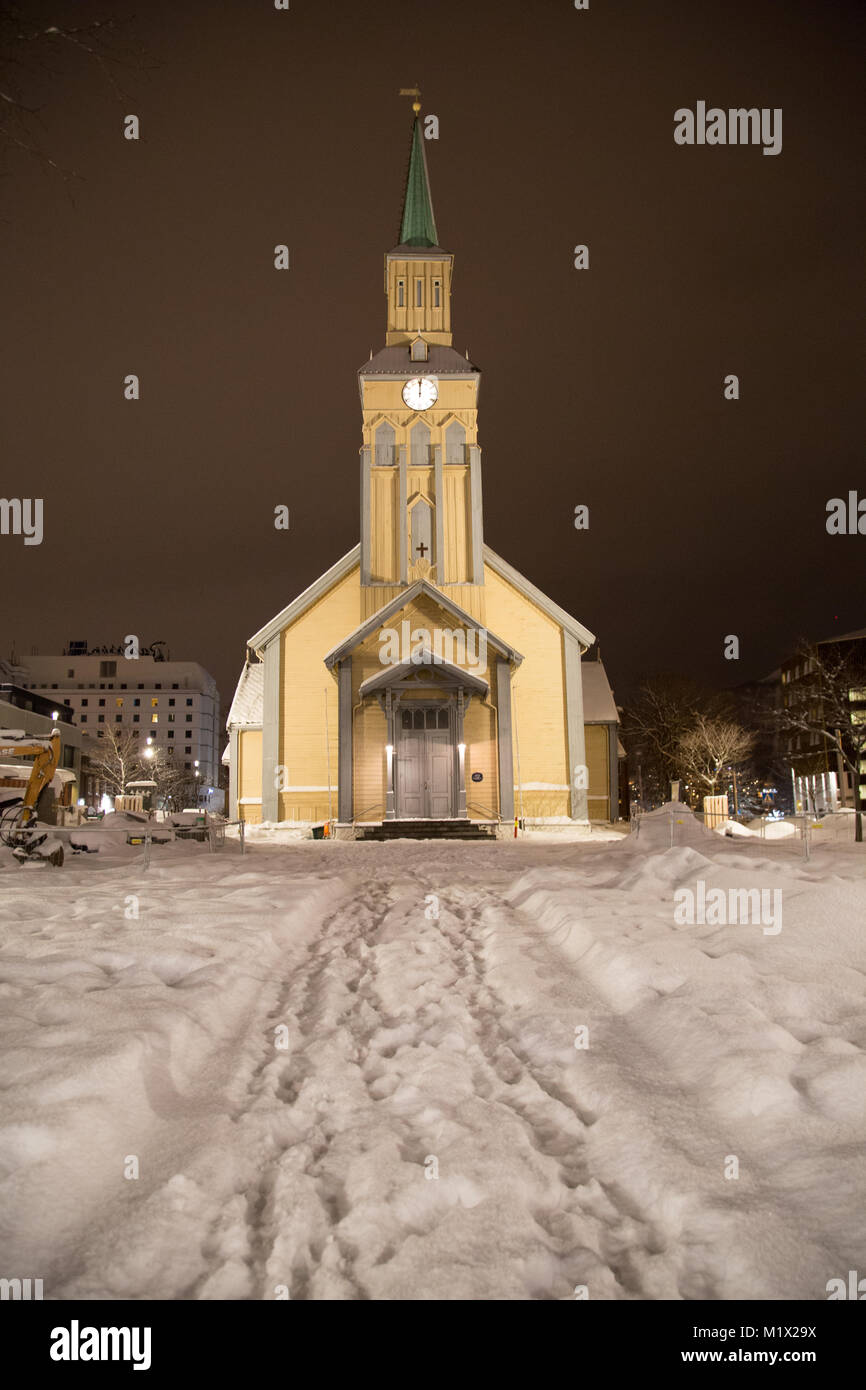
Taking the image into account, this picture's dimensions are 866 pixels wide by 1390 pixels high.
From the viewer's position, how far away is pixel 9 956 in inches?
248

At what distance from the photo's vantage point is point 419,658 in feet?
78.1

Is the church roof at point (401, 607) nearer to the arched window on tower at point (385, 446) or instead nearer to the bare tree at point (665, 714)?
the arched window on tower at point (385, 446)

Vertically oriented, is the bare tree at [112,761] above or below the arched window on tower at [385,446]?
below

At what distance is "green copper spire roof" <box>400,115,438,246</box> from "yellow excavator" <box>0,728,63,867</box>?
25726 mm

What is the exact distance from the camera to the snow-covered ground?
2869 millimetres

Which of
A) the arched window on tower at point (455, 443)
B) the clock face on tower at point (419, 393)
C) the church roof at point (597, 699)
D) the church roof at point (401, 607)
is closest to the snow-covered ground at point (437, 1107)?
the church roof at point (401, 607)

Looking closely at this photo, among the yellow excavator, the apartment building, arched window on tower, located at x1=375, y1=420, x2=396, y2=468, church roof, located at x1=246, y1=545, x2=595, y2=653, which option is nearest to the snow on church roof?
church roof, located at x1=246, y1=545, x2=595, y2=653

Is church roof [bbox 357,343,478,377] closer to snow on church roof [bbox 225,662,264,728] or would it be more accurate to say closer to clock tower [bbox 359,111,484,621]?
clock tower [bbox 359,111,484,621]

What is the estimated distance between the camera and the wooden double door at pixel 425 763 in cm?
2452

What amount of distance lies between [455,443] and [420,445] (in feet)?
4.23

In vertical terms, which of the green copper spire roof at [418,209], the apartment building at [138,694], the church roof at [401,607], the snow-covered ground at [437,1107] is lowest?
the snow-covered ground at [437,1107]

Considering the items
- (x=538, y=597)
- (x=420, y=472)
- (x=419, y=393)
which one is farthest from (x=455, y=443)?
(x=538, y=597)

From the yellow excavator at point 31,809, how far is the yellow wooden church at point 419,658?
9974mm

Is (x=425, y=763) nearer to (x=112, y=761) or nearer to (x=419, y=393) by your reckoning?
(x=419, y=393)
